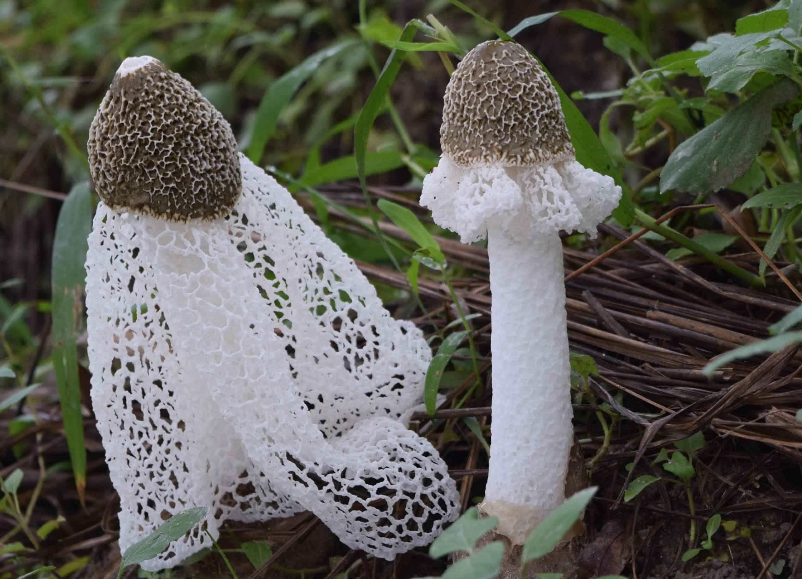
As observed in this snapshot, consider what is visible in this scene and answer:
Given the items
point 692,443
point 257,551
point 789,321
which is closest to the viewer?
point 789,321

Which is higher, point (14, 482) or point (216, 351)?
point (216, 351)

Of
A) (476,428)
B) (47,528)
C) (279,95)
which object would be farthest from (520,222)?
(47,528)

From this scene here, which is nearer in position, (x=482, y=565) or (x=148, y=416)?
(x=482, y=565)

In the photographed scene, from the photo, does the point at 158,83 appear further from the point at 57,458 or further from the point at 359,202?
the point at 57,458

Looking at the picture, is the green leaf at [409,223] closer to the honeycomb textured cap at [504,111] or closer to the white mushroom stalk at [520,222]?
the white mushroom stalk at [520,222]

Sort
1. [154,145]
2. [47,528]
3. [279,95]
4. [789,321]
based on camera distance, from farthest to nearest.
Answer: [279,95]
[47,528]
[154,145]
[789,321]

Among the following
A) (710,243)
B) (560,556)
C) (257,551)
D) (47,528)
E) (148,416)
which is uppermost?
(710,243)

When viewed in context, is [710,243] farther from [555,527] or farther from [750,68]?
[555,527]
